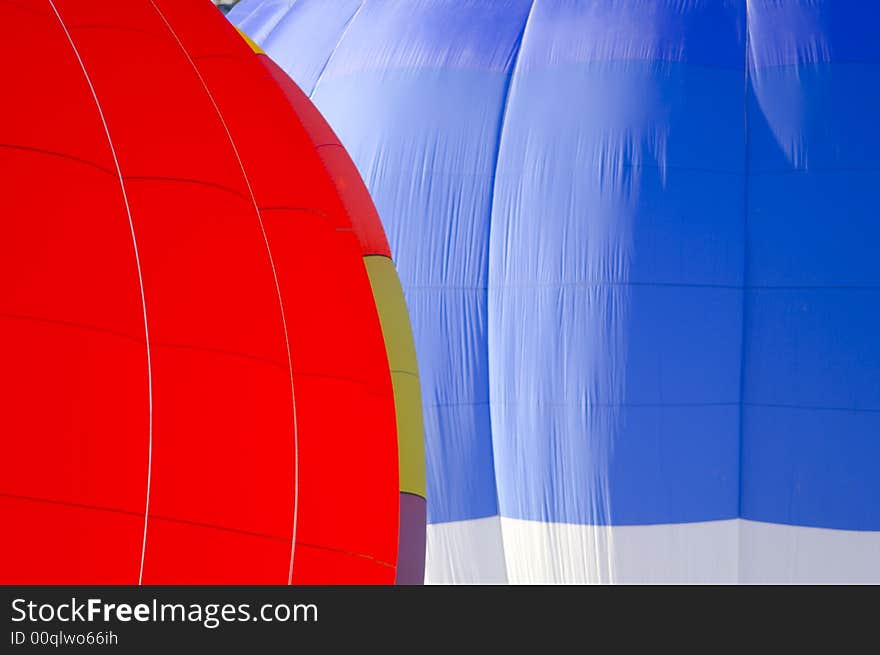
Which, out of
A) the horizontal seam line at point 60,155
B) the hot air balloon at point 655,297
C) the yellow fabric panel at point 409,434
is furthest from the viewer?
the hot air balloon at point 655,297

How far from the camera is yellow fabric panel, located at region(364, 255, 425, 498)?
3.82 meters

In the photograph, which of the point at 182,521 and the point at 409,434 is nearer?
the point at 182,521

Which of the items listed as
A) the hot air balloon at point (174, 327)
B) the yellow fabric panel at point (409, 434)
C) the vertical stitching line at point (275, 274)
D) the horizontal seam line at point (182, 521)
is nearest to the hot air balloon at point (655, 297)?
the yellow fabric panel at point (409, 434)

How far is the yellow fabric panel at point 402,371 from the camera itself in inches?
150

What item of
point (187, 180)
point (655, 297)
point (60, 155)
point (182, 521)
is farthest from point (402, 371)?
point (655, 297)

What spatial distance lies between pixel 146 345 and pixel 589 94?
11.7ft

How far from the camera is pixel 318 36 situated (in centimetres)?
694

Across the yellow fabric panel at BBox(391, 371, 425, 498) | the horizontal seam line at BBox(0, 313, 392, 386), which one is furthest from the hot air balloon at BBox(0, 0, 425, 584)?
the yellow fabric panel at BBox(391, 371, 425, 498)

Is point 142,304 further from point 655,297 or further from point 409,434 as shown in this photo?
point 655,297

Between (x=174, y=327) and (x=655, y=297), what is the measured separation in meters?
3.15

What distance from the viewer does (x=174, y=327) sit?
294 centimetres

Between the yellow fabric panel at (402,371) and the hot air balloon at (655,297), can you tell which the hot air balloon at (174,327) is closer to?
the yellow fabric panel at (402,371)

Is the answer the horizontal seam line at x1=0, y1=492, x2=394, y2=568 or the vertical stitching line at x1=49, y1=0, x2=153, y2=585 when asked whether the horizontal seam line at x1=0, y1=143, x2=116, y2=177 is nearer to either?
the vertical stitching line at x1=49, y1=0, x2=153, y2=585

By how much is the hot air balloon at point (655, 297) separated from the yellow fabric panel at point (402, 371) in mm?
1826
